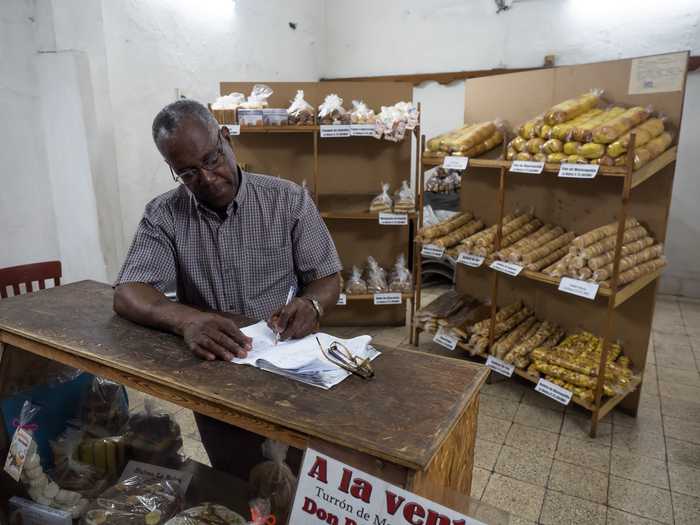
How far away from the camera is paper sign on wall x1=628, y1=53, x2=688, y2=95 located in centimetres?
230

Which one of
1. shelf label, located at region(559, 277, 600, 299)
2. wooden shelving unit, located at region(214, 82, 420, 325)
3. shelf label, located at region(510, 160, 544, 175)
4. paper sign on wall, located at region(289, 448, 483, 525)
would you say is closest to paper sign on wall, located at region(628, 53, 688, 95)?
shelf label, located at region(510, 160, 544, 175)

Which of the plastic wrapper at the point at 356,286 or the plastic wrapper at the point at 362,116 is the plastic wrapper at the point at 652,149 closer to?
the plastic wrapper at the point at 362,116

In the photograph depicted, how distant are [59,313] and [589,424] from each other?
2.62 metres

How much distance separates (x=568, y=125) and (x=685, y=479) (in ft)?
5.85

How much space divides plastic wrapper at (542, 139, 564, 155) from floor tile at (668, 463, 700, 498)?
5.39ft

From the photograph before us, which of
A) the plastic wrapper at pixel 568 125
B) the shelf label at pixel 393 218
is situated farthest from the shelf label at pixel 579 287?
the shelf label at pixel 393 218

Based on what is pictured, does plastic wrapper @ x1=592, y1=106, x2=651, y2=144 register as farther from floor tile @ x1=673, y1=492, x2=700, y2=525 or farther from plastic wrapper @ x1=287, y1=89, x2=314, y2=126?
plastic wrapper @ x1=287, y1=89, x2=314, y2=126

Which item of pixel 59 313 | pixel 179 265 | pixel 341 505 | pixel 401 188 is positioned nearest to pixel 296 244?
pixel 179 265

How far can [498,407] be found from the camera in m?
2.84

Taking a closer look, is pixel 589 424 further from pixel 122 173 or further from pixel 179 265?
pixel 122 173

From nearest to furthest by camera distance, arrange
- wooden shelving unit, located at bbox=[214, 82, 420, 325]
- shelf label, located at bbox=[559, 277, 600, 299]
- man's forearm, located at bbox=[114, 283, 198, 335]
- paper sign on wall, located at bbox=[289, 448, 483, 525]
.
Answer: paper sign on wall, located at bbox=[289, 448, 483, 525], man's forearm, located at bbox=[114, 283, 198, 335], shelf label, located at bbox=[559, 277, 600, 299], wooden shelving unit, located at bbox=[214, 82, 420, 325]

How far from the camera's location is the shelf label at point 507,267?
8.82 ft

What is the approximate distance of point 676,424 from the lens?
8.67 ft

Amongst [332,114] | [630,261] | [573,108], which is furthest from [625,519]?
[332,114]
